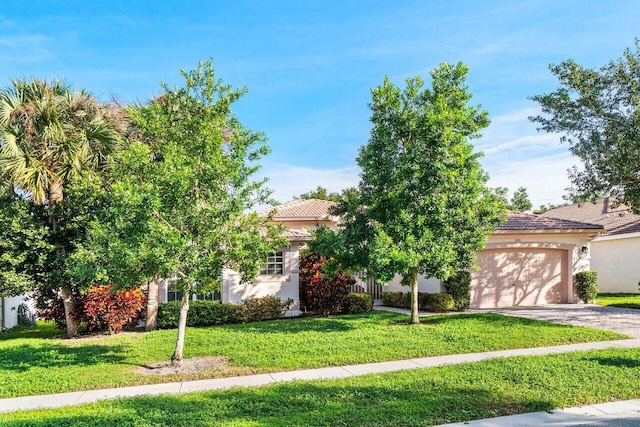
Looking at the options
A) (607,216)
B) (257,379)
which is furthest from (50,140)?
(607,216)

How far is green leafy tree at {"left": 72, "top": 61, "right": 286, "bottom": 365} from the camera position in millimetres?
8305

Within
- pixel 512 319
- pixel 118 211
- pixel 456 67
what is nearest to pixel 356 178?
pixel 456 67

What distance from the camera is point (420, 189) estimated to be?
12648 mm

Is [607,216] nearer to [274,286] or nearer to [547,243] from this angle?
[547,243]

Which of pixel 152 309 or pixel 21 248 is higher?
pixel 21 248

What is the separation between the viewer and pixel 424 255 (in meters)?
12.0

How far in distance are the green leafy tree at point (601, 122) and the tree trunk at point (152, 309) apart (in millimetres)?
14650

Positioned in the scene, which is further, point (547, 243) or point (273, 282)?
point (547, 243)

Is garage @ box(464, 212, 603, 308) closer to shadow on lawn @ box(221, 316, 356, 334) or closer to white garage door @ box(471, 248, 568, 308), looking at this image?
white garage door @ box(471, 248, 568, 308)

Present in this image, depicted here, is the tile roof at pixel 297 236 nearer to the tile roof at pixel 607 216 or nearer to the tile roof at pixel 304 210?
the tile roof at pixel 304 210

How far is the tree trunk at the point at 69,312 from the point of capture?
528 inches

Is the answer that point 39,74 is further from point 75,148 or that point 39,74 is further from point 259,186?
point 259,186

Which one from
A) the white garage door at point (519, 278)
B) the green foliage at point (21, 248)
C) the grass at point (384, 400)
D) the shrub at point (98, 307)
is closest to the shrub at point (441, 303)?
the white garage door at point (519, 278)

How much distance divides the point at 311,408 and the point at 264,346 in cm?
468
